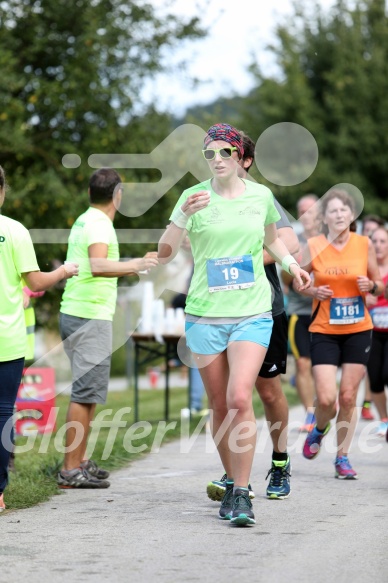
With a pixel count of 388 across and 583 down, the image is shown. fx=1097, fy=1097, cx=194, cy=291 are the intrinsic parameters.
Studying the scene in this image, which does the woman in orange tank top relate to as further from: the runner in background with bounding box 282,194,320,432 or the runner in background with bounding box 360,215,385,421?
the runner in background with bounding box 282,194,320,432

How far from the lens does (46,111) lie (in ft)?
57.0

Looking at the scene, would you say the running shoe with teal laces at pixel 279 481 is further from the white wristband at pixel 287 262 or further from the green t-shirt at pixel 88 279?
the green t-shirt at pixel 88 279

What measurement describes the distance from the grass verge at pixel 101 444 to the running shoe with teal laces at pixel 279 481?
1.41 m

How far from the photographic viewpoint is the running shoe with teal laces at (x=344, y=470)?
7.74 m

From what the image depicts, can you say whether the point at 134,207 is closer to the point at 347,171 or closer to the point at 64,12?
the point at 64,12

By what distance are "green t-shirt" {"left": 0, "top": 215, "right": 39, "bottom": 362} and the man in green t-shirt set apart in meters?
1.20

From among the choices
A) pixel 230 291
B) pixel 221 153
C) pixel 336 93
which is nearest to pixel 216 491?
pixel 230 291

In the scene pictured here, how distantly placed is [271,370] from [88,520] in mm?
1457

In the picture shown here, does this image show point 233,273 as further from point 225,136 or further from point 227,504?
point 227,504

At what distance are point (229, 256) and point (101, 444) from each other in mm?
3980

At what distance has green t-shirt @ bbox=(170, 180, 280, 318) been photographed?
6.04 m

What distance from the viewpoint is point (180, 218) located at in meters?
6.00

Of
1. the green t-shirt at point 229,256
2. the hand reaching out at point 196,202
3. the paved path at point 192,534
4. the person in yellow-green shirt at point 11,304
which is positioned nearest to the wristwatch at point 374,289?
the paved path at point 192,534

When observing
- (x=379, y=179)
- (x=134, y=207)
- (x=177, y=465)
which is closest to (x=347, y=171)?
(x=379, y=179)
